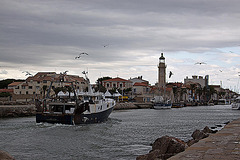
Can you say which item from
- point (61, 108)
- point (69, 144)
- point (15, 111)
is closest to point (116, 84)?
point (15, 111)

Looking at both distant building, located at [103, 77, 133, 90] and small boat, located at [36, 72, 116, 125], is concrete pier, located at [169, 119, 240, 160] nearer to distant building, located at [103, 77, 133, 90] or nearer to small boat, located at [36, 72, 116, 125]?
small boat, located at [36, 72, 116, 125]

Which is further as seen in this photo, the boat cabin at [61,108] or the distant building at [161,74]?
the distant building at [161,74]

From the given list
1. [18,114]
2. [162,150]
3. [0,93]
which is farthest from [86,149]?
[0,93]

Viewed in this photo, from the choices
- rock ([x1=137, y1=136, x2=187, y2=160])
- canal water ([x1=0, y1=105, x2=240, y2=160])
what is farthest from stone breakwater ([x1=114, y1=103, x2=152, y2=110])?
rock ([x1=137, y1=136, x2=187, y2=160])

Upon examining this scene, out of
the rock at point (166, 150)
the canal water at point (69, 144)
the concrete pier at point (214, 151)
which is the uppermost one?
the concrete pier at point (214, 151)

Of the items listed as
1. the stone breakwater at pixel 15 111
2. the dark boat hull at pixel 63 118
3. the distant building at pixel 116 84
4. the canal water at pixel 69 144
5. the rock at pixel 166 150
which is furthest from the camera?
the distant building at pixel 116 84

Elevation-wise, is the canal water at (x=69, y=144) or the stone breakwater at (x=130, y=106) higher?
the stone breakwater at (x=130, y=106)

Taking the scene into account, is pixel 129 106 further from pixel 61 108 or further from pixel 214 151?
pixel 214 151

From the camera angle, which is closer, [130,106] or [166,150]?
[166,150]

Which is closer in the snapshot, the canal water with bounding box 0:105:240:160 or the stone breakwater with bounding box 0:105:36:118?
the canal water with bounding box 0:105:240:160

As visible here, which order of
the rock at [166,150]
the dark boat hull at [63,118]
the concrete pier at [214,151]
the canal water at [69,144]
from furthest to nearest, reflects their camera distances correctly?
the dark boat hull at [63,118], the canal water at [69,144], the rock at [166,150], the concrete pier at [214,151]

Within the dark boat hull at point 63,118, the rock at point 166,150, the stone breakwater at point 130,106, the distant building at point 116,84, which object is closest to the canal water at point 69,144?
the dark boat hull at point 63,118

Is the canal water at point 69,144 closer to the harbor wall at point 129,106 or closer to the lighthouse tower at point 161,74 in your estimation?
the harbor wall at point 129,106

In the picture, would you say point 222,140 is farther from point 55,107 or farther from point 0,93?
point 0,93
